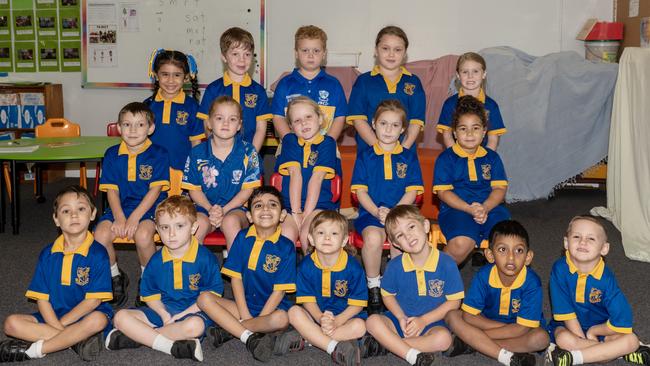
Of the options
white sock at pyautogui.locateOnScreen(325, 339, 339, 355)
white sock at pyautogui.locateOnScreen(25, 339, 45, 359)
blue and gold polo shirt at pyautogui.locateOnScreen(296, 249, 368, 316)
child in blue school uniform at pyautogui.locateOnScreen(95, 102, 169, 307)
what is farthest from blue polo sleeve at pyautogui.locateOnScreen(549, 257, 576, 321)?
white sock at pyautogui.locateOnScreen(25, 339, 45, 359)

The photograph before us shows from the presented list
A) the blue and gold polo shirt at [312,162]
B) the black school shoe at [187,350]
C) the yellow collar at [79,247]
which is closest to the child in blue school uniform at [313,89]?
the blue and gold polo shirt at [312,162]

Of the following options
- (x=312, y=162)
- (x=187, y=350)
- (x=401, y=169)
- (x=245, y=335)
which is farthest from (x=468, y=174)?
(x=187, y=350)

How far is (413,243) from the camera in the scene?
116 inches

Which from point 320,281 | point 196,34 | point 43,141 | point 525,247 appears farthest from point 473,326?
point 196,34

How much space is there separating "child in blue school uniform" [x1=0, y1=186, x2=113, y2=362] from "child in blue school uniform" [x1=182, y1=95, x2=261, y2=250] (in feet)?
2.02

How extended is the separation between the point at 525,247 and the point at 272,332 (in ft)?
3.52

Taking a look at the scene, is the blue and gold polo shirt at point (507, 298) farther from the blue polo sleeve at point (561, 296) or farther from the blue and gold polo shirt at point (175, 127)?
the blue and gold polo shirt at point (175, 127)

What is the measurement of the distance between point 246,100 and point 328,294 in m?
1.41

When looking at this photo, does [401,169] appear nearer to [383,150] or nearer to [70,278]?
[383,150]

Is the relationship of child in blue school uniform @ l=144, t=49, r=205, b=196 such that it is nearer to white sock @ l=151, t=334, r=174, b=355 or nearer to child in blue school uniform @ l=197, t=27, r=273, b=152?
child in blue school uniform @ l=197, t=27, r=273, b=152

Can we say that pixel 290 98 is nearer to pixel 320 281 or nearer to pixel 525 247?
pixel 320 281

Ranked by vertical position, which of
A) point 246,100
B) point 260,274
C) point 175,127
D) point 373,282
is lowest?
point 373,282

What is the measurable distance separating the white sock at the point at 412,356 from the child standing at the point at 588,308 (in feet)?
1.62

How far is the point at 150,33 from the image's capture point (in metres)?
6.55
